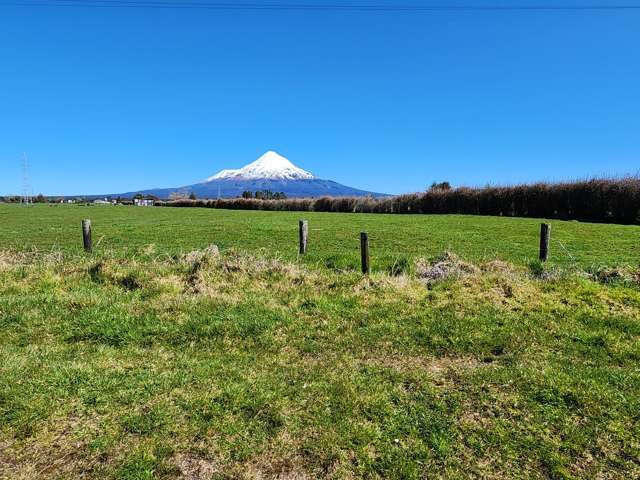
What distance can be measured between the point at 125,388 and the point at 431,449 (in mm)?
2998

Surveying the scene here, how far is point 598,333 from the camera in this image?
5.42 m

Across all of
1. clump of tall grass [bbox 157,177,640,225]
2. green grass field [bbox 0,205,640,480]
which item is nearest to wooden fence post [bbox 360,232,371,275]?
green grass field [bbox 0,205,640,480]

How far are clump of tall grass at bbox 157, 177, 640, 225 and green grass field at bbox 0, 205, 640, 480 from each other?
1376 inches

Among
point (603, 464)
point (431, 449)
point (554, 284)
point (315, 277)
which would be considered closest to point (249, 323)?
point (315, 277)

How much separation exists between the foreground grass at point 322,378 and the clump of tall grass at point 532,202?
35.5 m

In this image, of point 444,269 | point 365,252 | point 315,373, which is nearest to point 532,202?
point 444,269

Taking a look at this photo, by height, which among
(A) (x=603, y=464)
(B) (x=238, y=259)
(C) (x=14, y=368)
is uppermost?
(B) (x=238, y=259)

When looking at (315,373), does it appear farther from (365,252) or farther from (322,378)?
(365,252)

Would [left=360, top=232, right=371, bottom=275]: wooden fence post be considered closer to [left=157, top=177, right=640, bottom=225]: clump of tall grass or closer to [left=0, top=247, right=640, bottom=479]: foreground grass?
[left=0, top=247, right=640, bottom=479]: foreground grass

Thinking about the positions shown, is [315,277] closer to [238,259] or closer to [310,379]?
[238,259]

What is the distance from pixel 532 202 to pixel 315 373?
152 ft

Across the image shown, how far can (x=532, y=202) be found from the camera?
44.3m

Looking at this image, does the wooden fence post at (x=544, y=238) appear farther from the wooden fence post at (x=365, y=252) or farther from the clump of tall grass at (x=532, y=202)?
the clump of tall grass at (x=532, y=202)

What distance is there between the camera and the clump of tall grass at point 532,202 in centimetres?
3619
